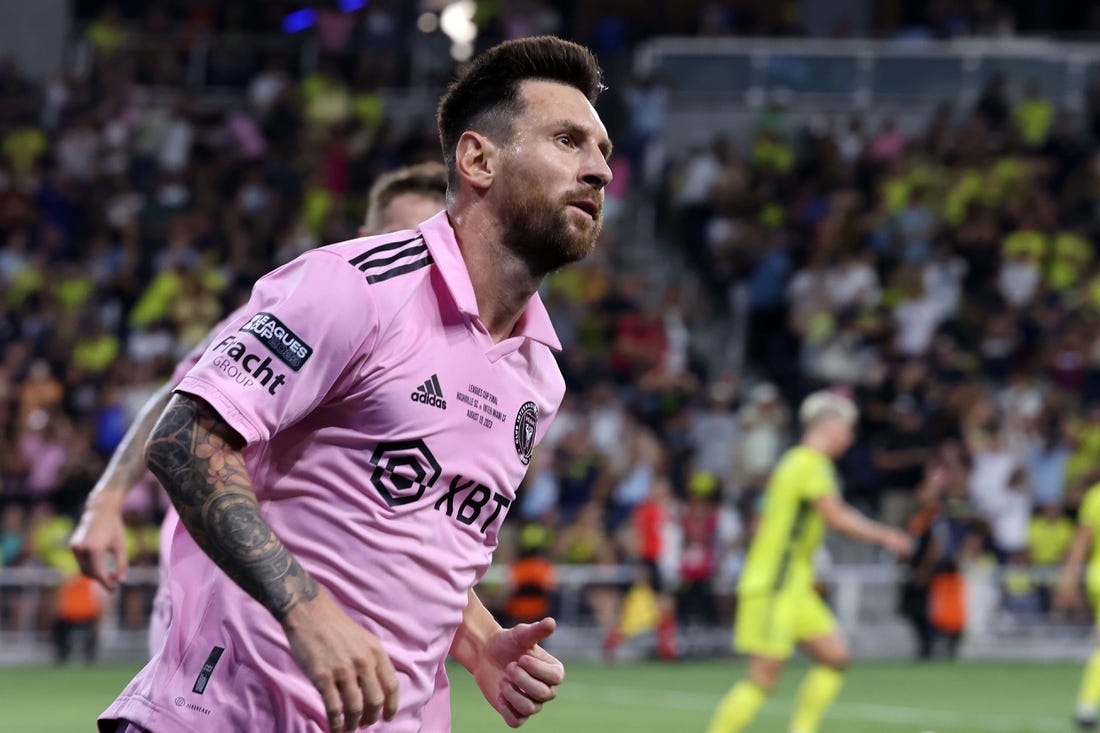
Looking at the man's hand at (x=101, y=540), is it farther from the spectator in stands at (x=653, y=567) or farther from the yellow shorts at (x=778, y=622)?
the spectator in stands at (x=653, y=567)

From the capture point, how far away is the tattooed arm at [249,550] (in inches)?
120

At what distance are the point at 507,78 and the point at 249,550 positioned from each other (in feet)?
4.04

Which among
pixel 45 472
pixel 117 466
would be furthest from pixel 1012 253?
pixel 117 466

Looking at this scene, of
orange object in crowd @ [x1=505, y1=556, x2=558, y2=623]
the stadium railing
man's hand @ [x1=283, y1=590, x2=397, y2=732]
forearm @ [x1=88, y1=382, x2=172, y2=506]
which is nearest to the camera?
man's hand @ [x1=283, y1=590, x2=397, y2=732]

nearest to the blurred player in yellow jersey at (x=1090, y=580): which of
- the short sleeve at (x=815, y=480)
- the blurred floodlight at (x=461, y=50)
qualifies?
the short sleeve at (x=815, y=480)

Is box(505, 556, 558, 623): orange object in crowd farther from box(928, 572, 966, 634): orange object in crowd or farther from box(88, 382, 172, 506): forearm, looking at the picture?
box(88, 382, 172, 506): forearm

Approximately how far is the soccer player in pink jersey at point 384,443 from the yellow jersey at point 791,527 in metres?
7.25

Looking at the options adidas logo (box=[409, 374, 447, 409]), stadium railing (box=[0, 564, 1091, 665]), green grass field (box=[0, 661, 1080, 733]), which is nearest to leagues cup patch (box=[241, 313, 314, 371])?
adidas logo (box=[409, 374, 447, 409])

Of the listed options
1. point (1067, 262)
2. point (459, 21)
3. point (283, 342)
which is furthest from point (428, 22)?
point (283, 342)

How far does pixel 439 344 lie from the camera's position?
3504 millimetres

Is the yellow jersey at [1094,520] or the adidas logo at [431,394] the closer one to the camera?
the adidas logo at [431,394]

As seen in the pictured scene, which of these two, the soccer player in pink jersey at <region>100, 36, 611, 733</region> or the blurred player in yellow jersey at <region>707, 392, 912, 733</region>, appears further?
the blurred player in yellow jersey at <region>707, 392, 912, 733</region>

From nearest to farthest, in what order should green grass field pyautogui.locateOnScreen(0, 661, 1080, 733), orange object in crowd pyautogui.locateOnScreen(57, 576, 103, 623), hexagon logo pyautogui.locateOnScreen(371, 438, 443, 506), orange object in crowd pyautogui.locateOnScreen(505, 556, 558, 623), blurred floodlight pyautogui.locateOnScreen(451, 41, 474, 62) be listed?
hexagon logo pyautogui.locateOnScreen(371, 438, 443, 506) < green grass field pyautogui.locateOnScreen(0, 661, 1080, 733) < orange object in crowd pyautogui.locateOnScreen(57, 576, 103, 623) < orange object in crowd pyautogui.locateOnScreen(505, 556, 558, 623) < blurred floodlight pyautogui.locateOnScreen(451, 41, 474, 62)

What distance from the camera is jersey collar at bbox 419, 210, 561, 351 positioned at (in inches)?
140
